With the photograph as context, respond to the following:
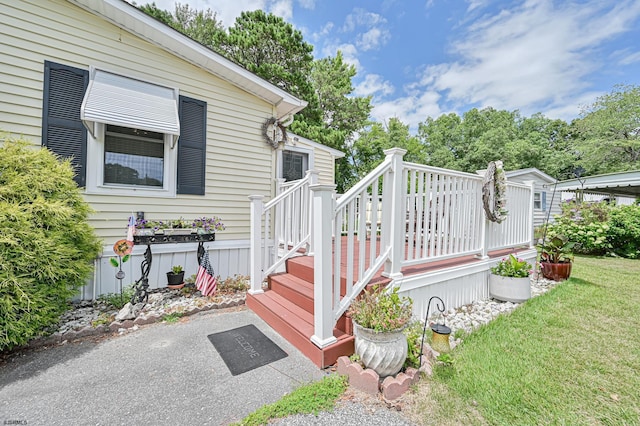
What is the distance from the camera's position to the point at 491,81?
19203mm

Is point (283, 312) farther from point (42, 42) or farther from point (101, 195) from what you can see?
point (42, 42)

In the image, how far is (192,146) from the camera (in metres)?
4.19

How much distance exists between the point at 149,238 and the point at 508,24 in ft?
31.6

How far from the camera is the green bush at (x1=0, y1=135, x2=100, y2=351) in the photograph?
6.90ft

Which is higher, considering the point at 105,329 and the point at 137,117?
the point at 137,117

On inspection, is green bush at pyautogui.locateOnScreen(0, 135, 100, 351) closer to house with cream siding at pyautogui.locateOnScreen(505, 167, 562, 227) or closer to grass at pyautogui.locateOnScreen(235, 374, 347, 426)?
grass at pyautogui.locateOnScreen(235, 374, 347, 426)

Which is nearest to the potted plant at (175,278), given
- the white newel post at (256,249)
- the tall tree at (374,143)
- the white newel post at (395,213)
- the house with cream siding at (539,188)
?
the white newel post at (256,249)

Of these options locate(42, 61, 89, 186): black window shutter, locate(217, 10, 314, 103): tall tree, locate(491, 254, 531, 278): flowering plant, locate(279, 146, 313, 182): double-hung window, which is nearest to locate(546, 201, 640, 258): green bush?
locate(491, 254, 531, 278): flowering plant

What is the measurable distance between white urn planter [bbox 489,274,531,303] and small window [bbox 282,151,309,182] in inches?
182

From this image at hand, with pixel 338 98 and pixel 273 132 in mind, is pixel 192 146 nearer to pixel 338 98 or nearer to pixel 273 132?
pixel 273 132

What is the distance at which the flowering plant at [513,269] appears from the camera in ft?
11.8

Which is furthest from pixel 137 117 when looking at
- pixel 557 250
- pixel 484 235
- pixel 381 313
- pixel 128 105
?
pixel 557 250

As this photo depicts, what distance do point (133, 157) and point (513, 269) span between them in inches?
225

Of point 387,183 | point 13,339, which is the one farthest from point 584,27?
point 13,339
